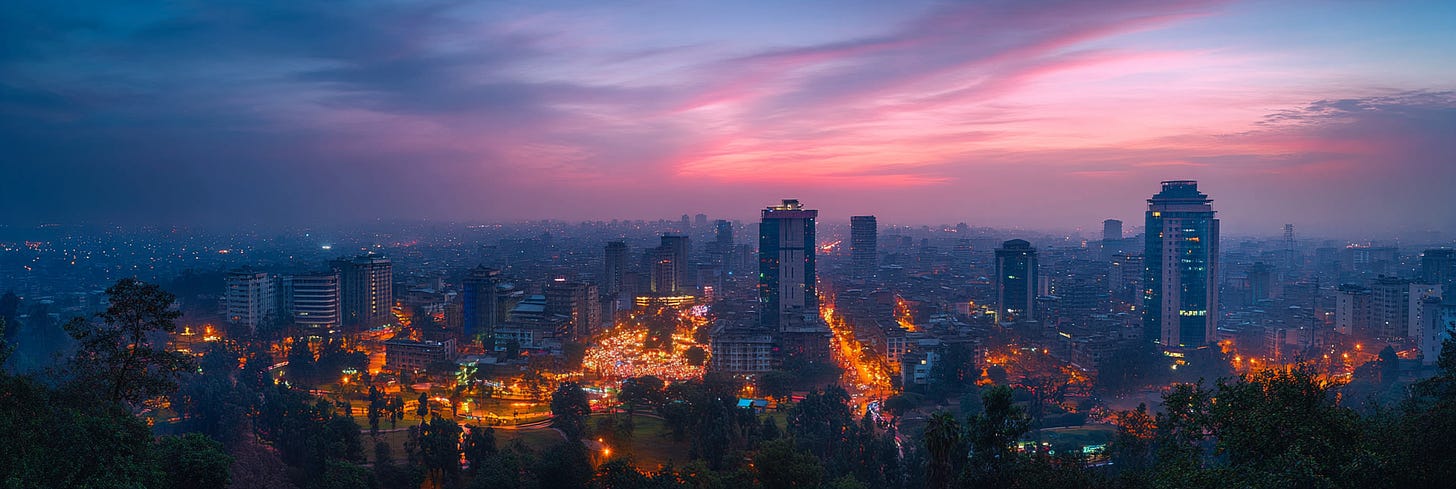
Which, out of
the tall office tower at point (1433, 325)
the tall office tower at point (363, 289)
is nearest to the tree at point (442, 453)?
the tall office tower at point (363, 289)

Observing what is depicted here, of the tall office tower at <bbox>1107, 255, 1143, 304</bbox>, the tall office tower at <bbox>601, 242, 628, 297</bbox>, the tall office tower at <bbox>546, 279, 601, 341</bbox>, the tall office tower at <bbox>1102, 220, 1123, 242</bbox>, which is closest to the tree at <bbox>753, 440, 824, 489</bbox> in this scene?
the tall office tower at <bbox>546, 279, 601, 341</bbox>

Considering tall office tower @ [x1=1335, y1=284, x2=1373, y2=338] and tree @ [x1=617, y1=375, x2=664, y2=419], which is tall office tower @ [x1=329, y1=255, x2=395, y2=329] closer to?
tree @ [x1=617, y1=375, x2=664, y2=419]

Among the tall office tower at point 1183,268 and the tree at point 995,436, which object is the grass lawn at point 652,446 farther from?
the tall office tower at point 1183,268

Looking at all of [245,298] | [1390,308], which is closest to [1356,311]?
[1390,308]

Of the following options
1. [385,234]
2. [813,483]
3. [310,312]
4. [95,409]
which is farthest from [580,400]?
[385,234]

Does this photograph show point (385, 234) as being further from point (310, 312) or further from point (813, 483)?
point (813, 483)

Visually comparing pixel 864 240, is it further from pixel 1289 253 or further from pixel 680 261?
pixel 1289 253

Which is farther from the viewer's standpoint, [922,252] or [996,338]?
[922,252]
